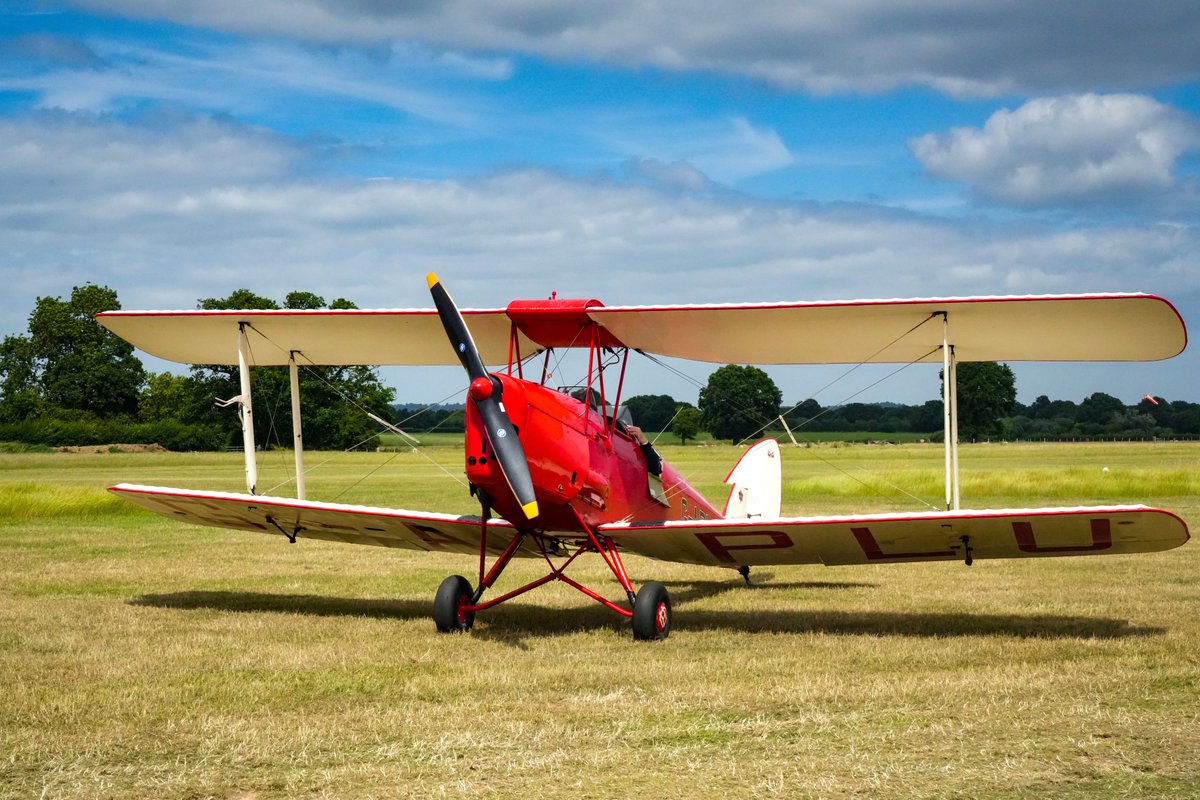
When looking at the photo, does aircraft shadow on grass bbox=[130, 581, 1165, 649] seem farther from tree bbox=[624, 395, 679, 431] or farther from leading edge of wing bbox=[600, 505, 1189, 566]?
tree bbox=[624, 395, 679, 431]

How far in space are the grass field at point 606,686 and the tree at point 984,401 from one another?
205ft

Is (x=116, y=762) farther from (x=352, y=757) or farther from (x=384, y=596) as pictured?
(x=384, y=596)

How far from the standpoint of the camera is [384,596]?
11.7 m

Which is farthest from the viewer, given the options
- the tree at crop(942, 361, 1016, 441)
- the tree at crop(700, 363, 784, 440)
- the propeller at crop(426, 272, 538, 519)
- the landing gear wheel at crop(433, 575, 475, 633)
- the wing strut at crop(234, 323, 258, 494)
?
the tree at crop(942, 361, 1016, 441)

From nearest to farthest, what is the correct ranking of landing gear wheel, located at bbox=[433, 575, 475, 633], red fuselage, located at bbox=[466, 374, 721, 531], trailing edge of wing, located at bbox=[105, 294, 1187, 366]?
red fuselage, located at bbox=[466, 374, 721, 531] < landing gear wheel, located at bbox=[433, 575, 475, 633] < trailing edge of wing, located at bbox=[105, 294, 1187, 366]

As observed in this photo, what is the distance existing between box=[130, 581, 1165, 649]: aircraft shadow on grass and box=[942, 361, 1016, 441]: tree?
209 feet

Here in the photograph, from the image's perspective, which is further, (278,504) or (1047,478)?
(1047,478)

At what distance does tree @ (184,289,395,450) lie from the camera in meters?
52.6

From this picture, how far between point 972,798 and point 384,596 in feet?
26.3

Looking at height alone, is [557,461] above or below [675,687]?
above

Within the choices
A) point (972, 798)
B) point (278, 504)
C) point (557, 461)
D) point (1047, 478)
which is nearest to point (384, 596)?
point (278, 504)

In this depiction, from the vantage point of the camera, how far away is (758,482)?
13.5 meters

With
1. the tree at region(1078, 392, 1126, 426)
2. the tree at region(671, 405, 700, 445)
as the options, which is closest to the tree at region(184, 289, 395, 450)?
the tree at region(671, 405, 700, 445)

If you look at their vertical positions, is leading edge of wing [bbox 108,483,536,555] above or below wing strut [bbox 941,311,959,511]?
below
